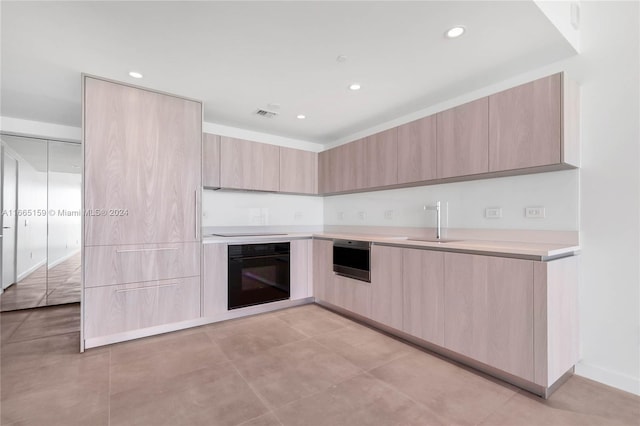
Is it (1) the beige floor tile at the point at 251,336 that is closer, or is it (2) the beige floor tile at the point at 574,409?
(2) the beige floor tile at the point at 574,409

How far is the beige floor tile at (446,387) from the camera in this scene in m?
1.67

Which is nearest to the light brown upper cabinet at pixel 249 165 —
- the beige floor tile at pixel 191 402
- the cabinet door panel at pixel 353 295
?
the cabinet door panel at pixel 353 295

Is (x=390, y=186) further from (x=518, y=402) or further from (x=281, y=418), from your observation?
(x=281, y=418)

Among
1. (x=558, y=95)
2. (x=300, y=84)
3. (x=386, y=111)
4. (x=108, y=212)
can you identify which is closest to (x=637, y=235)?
(x=558, y=95)

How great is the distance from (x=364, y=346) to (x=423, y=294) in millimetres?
691

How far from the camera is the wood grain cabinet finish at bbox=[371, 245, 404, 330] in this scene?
2605 mm

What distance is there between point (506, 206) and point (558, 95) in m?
0.91

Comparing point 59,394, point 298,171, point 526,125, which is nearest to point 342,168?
point 298,171

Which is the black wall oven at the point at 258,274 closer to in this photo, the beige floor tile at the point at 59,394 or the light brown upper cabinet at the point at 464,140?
the beige floor tile at the point at 59,394

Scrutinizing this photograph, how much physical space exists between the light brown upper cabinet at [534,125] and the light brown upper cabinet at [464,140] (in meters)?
0.06

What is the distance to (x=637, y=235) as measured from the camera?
1861mm

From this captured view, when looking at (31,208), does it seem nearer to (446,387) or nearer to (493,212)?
(446,387)

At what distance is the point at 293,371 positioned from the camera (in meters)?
2.11

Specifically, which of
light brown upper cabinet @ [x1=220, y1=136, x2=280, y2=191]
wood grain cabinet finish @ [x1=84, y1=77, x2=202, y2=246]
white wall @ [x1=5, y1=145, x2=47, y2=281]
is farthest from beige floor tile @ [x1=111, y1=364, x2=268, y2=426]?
white wall @ [x1=5, y1=145, x2=47, y2=281]
